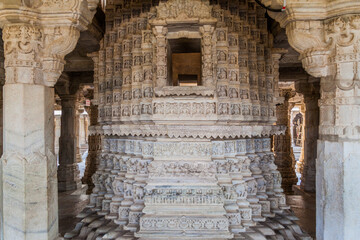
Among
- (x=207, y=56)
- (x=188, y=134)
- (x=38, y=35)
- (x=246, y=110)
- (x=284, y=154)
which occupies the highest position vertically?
(x=38, y=35)

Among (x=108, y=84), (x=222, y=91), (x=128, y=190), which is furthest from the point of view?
(x=108, y=84)

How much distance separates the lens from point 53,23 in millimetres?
4176

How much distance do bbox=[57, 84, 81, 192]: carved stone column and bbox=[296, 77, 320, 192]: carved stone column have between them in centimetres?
880

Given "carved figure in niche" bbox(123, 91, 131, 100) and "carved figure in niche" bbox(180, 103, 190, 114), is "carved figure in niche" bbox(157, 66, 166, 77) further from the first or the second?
"carved figure in niche" bbox(123, 91, 131, 100)

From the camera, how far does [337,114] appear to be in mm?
3768

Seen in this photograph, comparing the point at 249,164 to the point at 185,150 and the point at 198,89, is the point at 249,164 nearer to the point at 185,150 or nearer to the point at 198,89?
the point at 185,150

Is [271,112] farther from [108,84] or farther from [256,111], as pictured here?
[108,84]

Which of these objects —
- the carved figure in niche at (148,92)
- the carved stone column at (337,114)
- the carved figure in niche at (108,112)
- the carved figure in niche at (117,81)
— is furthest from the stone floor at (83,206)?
the carved figure in niche at (148,92)

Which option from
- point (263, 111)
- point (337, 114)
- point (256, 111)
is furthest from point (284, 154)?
point (337, 114)

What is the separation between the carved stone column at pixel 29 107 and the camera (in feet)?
13.1

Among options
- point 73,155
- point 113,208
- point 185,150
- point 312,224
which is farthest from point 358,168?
point 73,155

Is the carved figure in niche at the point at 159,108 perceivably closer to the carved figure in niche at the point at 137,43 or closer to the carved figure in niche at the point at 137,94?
the carved figure in niche at the point at 137,94

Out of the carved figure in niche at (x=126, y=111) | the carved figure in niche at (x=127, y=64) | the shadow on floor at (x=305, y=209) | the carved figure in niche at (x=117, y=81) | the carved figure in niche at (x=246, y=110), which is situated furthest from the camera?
the shadow on floor at (x=305, y=209)

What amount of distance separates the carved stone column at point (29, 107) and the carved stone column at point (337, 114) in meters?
3.60
